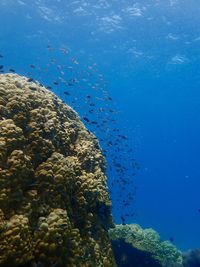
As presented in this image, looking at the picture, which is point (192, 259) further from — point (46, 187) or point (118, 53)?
point (118, 53)

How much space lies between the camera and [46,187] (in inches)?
210

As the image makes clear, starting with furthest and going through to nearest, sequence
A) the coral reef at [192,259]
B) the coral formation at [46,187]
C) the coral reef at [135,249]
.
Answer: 1. the coral reef at [192,259]
2. the coral reef at [135,249]
3. the coral formation at [46,187]

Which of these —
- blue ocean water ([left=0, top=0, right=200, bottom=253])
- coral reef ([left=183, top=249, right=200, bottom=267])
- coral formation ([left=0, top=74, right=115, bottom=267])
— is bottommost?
coral formation ([left=0, top=74, right=115, bottom=267])

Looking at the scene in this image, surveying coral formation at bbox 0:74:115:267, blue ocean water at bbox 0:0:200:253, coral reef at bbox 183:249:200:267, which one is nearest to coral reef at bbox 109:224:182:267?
coral reef at bbox 183:249:200:267

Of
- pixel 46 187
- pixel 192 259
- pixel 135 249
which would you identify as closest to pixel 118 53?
pixel 192 259

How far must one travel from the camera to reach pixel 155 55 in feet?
150

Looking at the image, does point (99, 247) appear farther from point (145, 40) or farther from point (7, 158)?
point (145, 40)

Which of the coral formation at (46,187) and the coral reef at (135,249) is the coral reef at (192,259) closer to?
the coral reef at (135,249)

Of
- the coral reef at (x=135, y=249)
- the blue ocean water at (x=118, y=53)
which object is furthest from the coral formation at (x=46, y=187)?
the coral reef at (x=135, y=249)

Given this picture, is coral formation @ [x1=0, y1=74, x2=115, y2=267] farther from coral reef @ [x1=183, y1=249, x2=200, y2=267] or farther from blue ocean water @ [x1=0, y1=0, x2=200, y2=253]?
coral reef @ [x1=183, y1=249, x2=200, y2=267]

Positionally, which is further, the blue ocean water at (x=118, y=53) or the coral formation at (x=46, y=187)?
the blue ocean water at (x=118, y=53)

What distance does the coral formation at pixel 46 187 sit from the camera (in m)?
4.63

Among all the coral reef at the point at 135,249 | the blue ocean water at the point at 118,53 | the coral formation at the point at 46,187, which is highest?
the blue ocean water at the point at 118,53

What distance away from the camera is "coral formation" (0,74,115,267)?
15.2 feet
